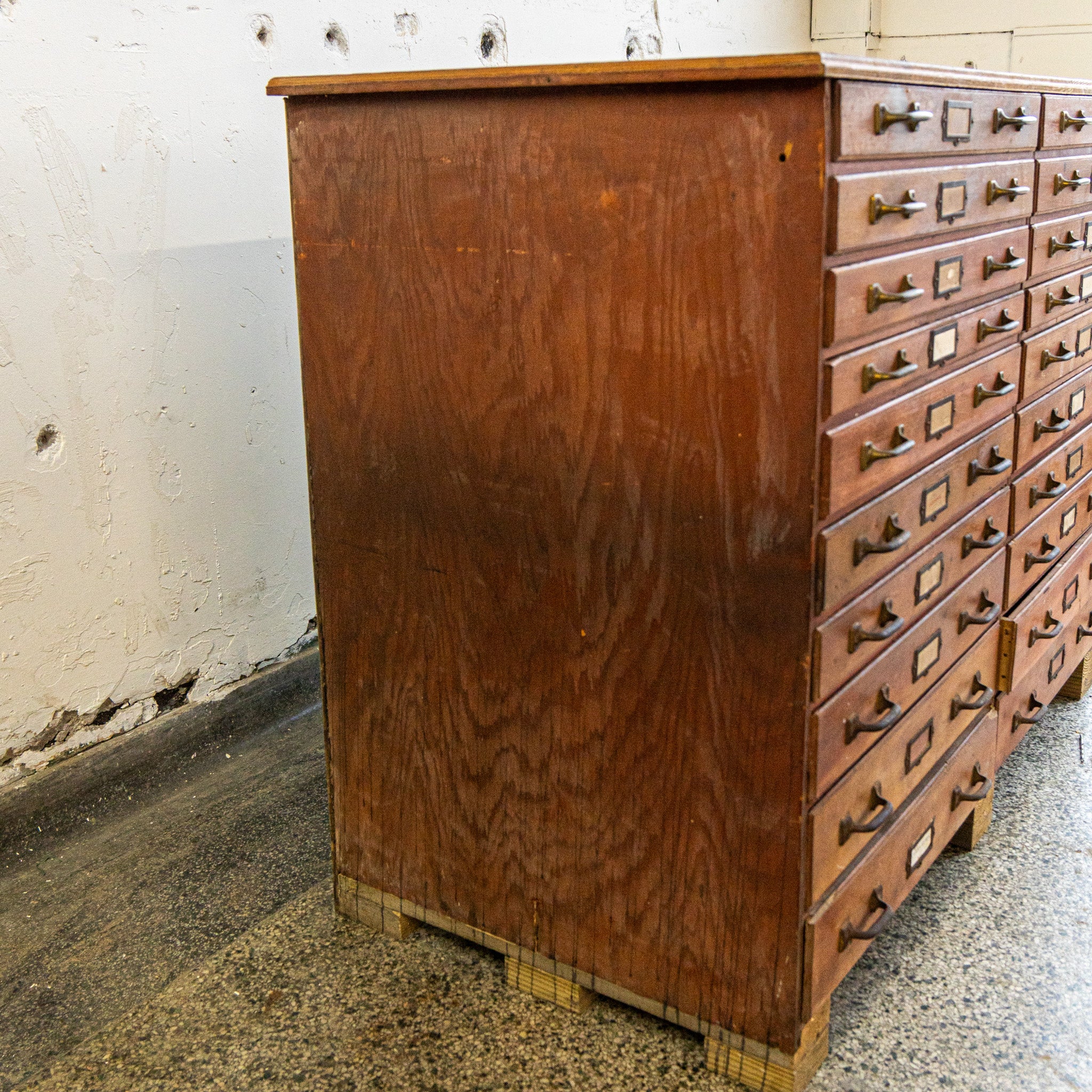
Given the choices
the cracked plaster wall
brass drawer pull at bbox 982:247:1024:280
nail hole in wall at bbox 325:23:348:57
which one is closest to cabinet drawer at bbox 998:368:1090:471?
brass drawer pull at bbox 982:247:1024:280

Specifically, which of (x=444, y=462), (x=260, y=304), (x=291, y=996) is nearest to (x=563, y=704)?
(x=444, y=462)

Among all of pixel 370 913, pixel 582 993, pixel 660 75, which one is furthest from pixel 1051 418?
pixel 370 913

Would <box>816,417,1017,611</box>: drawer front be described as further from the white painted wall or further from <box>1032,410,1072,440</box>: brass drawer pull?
the white painted wall

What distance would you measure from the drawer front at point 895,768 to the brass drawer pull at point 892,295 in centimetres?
66

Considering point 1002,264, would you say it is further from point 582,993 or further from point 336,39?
point 336,39

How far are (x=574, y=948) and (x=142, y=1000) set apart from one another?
29.3 inches

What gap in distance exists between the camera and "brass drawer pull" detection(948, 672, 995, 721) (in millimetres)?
2098

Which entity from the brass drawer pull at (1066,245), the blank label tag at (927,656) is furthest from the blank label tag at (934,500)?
the brass drawer pull at (1066,245)

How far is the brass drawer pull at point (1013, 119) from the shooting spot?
1.81 m

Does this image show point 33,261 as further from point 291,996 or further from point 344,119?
point 291,996

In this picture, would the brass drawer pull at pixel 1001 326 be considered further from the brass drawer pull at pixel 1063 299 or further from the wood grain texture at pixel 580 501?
the wood grain texture at pixel 580 501

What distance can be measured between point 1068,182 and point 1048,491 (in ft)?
2.01

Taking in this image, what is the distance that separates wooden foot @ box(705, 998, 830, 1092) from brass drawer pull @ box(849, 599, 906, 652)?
558 mm

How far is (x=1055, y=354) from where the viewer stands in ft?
7.66
